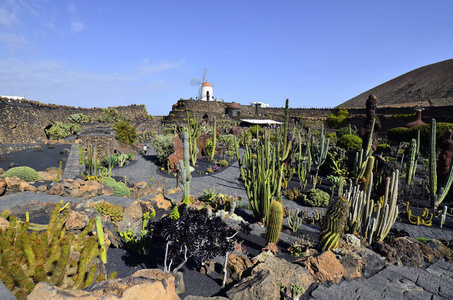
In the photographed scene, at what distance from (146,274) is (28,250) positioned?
115 centimetres

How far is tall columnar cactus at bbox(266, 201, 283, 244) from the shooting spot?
201 inches

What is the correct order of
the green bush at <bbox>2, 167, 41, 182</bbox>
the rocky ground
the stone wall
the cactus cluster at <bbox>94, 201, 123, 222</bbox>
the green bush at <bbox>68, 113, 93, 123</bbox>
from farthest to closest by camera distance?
the green bush at <bbox>68, 113, 93, 123</bbox> → the stone wall → the green bush at <bbox>2, 167, 41, 182</bbox> → the cactus cluster at <bbox>94, 201, 123, 222</bbox> → the rocky ground

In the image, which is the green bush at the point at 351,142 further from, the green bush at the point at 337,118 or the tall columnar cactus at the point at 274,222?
the green bush at the point at 337,118

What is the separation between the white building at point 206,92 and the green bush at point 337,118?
83.0 feet

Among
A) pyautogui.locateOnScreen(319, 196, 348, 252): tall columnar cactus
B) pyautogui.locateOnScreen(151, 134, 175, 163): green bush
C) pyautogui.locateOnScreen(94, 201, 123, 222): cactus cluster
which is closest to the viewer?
pyautogui.locateOnScreen(319, 196, 348, 252): tall columnar cactus

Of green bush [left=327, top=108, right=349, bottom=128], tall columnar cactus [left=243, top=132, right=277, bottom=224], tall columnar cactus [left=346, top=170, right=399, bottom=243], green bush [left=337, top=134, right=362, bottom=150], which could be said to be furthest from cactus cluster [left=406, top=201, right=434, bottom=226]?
green bush [left=327, top=108, right=349, bottom=128]

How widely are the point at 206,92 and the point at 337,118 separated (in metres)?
27.6

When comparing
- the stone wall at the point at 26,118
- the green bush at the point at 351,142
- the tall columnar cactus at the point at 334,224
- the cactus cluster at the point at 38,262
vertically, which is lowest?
the tall columnar cactus at the point at 334,224

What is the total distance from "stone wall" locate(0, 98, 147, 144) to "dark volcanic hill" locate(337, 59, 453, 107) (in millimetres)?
59678

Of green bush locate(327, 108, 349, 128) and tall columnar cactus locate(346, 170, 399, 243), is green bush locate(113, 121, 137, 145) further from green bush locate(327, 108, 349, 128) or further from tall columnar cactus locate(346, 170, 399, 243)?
green bush locate(327, 108, 349, 128)

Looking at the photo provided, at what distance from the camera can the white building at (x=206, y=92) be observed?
177ft

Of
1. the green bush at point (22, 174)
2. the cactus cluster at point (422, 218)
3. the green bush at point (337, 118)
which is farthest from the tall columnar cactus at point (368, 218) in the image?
the green bush at point (337, 118)

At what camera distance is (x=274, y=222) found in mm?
5152

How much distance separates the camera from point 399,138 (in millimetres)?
21422
